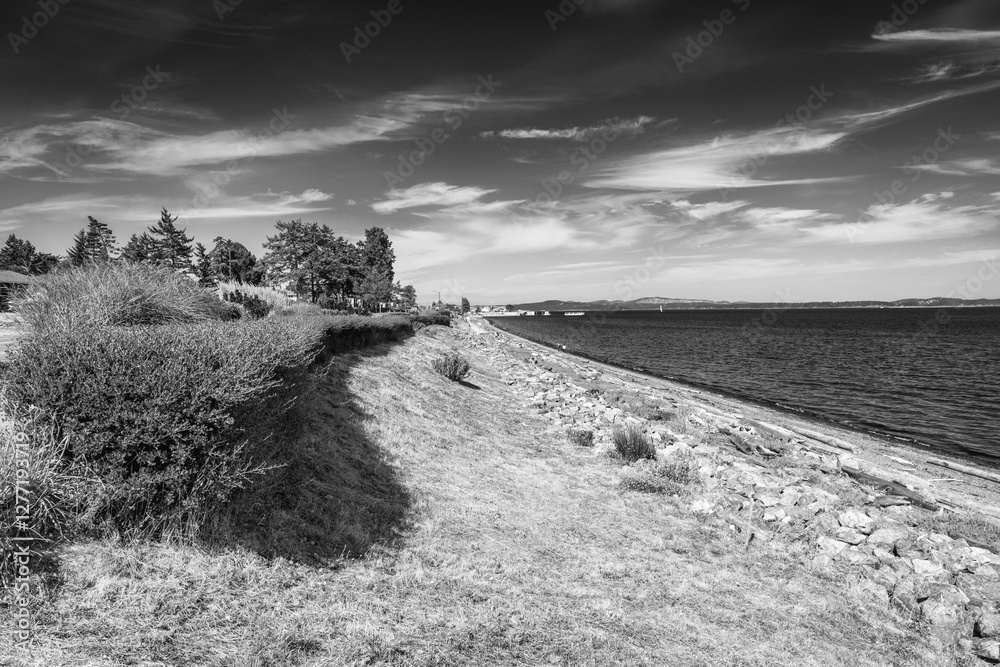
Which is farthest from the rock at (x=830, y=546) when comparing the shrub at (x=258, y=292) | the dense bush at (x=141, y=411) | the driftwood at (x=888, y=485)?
the shrub at (x=258, y=292)

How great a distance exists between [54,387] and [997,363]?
59134 mm

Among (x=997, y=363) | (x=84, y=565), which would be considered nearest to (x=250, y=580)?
(x=84, y=565)

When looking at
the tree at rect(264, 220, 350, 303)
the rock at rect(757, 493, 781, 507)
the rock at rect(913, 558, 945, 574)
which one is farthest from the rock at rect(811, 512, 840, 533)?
the tree at rect(264, 220, 350, 303)

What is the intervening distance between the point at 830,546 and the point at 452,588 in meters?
5.93

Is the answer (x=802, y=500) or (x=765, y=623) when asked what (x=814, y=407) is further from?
(x=765, y=623)

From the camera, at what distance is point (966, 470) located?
50.6 feet

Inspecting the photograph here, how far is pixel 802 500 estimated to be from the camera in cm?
924

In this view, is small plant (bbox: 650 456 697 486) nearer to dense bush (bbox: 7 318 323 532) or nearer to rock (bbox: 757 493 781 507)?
rock (bbox: 757 493 781 507)

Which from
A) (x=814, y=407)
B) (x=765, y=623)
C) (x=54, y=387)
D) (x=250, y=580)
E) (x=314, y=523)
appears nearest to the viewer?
(x=54, y=387)

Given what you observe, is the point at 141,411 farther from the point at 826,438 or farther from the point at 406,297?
the point at 406,297

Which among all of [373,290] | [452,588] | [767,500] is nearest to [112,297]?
[452,588]

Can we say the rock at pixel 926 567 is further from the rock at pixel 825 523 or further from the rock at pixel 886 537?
the rock at pixel 825 523

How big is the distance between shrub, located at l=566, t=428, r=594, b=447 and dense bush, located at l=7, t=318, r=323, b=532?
30.1 ft

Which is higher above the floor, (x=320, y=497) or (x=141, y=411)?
(x=141, y=411)
